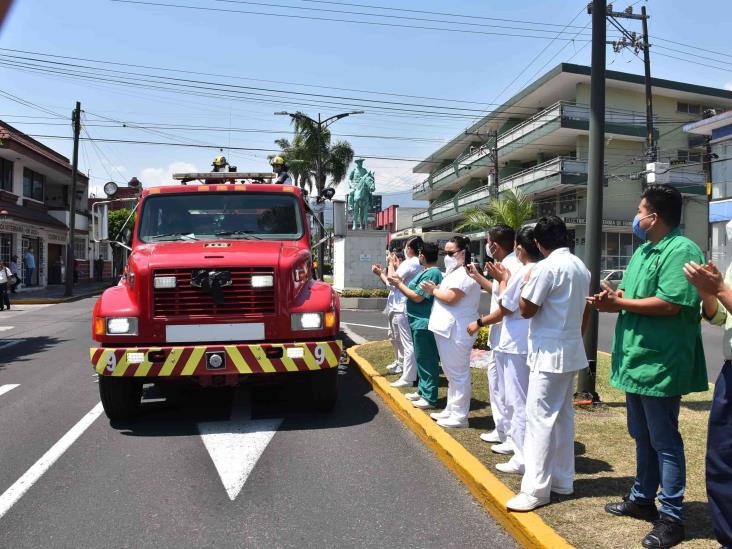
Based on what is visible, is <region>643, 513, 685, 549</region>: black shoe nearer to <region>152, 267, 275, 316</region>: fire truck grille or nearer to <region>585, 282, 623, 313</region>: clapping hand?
<region>585, 282, 623, 313</region>: clapping hand

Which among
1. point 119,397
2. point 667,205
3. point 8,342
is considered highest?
point 667,205

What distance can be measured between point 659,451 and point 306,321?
3554 millimetres

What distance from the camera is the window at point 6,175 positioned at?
29828 mm

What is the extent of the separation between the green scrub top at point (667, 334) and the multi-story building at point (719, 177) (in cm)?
2258

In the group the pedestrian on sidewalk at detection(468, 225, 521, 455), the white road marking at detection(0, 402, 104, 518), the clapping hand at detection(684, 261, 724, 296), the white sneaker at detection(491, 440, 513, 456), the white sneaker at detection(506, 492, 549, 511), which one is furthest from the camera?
the pedestrian on sidewalk at detection(468, 225, 521, 455)

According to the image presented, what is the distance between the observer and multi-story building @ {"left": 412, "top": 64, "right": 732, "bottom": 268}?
1339 inches

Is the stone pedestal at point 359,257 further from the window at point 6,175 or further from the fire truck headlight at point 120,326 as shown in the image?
the fire truck headlight at point 120,326

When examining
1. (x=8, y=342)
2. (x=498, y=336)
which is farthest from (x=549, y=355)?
(x=8, y=342)

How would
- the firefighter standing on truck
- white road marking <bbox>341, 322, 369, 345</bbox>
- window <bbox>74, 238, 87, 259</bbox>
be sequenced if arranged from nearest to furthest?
the firefighter standing on truck → white road marking <bbox>341, 322, 369, 345</bbox> → window <bbox>74, 238, 87, 259</bbox>

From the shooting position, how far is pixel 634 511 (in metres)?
3.78

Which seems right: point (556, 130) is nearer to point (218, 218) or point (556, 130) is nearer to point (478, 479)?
point (218, 218)

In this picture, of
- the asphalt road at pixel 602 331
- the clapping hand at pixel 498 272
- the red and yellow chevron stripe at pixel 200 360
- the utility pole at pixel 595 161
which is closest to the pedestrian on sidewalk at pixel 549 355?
the clapping hand at pixel 498 272

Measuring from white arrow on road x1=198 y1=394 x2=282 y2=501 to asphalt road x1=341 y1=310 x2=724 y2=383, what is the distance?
240 inches

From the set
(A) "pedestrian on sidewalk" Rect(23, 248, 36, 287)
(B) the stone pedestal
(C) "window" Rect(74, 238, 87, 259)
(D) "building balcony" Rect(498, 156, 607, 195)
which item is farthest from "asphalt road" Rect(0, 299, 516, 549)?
(C) "window" Rect(74, 238, 87, 259)
